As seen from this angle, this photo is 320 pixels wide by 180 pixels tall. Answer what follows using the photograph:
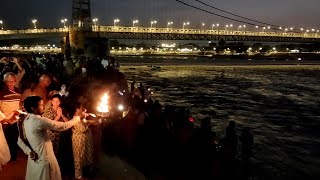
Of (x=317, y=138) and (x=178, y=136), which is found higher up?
(x=178, y=136)

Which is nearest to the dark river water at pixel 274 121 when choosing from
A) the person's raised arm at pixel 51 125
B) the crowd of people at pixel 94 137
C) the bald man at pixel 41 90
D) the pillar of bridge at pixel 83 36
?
the crowd of people at pixel 94 137

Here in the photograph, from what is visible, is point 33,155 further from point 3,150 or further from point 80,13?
point 80,13

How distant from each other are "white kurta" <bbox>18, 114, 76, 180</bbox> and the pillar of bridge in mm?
38578

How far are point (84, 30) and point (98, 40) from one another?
2048 millimetres

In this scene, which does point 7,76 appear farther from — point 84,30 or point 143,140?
point 84,30

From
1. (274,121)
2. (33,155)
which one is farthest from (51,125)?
(274,121)

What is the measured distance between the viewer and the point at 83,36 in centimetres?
4494

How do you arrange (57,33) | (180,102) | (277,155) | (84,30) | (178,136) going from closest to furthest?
(178,136), (277,155), (180,102), (84,30), (57,33)

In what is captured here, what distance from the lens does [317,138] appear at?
631 inches

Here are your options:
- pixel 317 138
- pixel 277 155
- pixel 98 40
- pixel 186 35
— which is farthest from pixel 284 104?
pixel 186 35

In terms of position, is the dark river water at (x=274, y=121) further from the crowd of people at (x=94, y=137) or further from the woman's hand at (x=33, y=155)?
the woman's hand at (x=33, y=155)

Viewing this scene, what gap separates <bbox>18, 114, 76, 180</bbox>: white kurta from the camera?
4.75 m

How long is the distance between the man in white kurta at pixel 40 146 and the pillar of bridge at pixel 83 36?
127ft

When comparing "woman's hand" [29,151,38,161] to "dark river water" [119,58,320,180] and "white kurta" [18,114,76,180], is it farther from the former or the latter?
"dark river water" [119,58,320,180]
